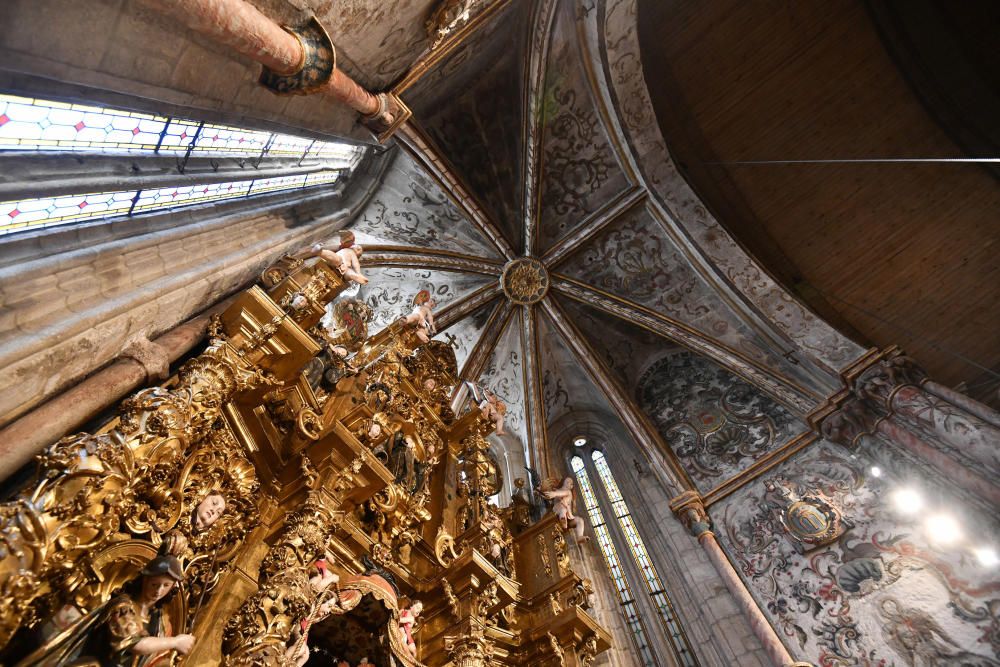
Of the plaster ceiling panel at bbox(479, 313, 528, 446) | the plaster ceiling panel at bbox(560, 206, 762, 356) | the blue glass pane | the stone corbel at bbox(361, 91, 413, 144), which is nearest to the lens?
the blue glass pane

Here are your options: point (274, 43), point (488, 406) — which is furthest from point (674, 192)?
point (274, 43)

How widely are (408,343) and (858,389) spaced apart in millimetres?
6458

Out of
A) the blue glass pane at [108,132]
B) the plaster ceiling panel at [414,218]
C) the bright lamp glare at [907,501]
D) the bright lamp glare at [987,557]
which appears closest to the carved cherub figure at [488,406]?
the plaster ceiling panel at [414,218]

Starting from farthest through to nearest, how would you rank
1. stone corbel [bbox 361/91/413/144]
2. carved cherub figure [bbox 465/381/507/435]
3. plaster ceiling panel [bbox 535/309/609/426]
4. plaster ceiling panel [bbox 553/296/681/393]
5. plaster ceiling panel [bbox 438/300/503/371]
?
plaster ceiling panel [bbox 535/309/609/426]
plaster ceiling panel [bbox 438/300/503/371]
plaster ceiling panel [bbox 553/296/681/393]
carved cherub figure [bbox 465/381/507/435]
stone corbel [bbox 361/91/413/144]

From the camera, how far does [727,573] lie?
727 centimetres

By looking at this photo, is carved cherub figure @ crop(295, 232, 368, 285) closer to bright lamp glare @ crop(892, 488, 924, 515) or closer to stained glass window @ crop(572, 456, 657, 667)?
stained glass window @ crop(572, 456, 657, 667)

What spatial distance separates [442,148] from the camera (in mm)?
9633

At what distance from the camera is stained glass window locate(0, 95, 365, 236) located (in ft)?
10.2

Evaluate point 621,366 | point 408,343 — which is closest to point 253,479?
point 408,343

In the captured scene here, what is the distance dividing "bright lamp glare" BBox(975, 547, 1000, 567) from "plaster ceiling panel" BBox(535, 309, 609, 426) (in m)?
6.42

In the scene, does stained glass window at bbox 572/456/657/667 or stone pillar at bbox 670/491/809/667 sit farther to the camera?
stained glass window at bbox 572/456/657/667

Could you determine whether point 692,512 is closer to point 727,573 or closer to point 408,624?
Answer: point 727,573

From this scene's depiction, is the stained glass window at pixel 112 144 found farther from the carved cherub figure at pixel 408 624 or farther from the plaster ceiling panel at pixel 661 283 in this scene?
the plaster ceiling panel at pixel 661 283

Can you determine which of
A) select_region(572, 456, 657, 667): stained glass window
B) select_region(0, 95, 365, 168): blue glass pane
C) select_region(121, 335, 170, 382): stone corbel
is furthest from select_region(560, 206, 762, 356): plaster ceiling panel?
select_region(121, 335, 170, 382): stone corbel
